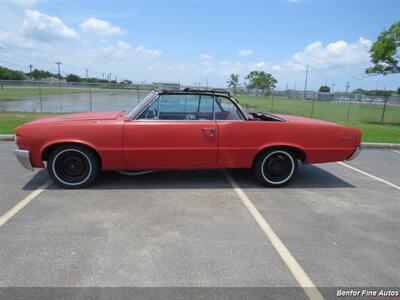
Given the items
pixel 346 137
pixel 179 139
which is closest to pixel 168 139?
pixel 179 139

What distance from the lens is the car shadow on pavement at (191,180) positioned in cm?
491

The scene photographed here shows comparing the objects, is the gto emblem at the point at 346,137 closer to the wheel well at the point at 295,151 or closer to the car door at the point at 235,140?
the wheel well at the point at 295,151

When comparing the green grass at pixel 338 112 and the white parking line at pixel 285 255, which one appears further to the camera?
the green grass at pixel 338 112

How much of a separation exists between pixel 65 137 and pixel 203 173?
2.50 meters

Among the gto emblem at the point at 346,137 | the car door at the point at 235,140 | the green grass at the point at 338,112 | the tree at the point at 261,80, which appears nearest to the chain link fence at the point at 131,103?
A: the green grass at the point at 338,112

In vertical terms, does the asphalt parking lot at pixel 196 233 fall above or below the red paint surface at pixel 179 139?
below

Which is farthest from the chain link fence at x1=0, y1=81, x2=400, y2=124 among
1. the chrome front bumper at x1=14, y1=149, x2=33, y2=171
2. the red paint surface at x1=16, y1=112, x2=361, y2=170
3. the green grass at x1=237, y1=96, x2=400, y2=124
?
the chrome front bumper at x1=14, y1=149, x2=33, y2=171

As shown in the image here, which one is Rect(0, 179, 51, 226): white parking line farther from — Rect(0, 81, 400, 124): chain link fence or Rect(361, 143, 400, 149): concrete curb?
Rect(361, 143, 400, 149): concrete curb

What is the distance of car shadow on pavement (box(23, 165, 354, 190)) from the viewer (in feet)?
16.1

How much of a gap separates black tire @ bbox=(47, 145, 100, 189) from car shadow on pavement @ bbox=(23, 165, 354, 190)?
20 cm

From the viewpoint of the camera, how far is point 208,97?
4996mm

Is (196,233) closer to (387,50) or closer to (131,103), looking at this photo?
(387,50)

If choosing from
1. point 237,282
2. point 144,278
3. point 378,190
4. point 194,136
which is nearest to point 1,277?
point 144,278

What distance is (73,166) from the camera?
15.2 ft
